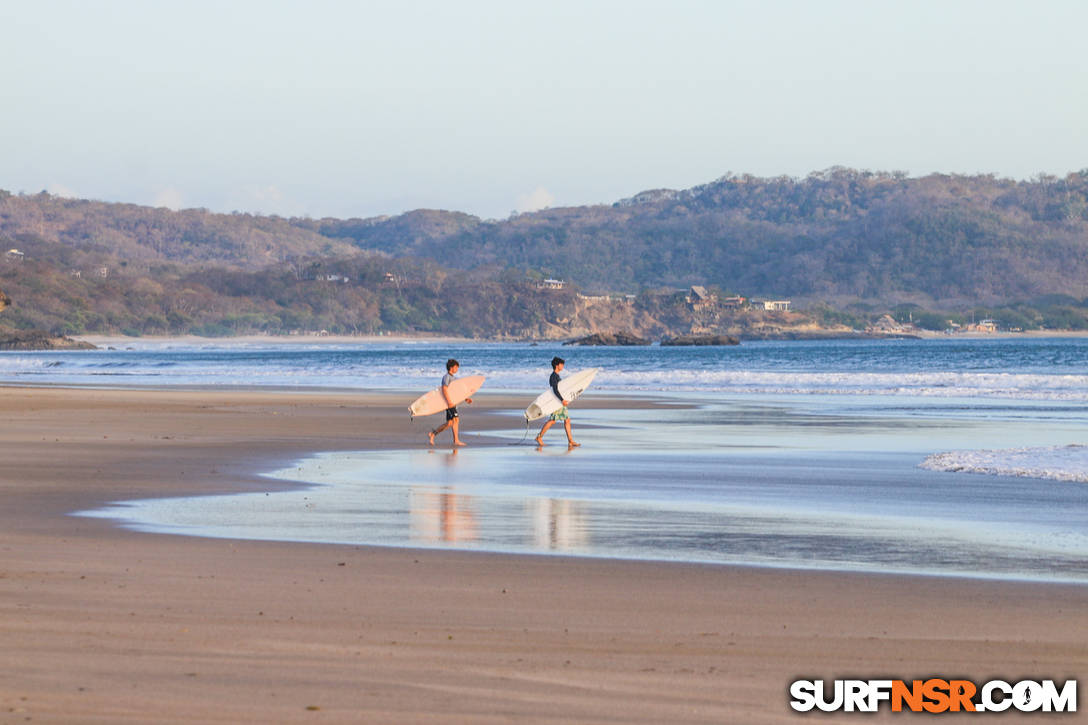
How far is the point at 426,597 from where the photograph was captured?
6582 millimetres

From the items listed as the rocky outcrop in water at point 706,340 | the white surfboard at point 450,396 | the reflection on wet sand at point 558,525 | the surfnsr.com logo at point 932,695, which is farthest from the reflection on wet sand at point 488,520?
the rocky outcrop in water at point 706,340

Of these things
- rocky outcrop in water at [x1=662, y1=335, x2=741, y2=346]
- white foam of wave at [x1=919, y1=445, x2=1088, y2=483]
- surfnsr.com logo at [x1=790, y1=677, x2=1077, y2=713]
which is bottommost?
rocky outcrop in water at [x1=662, y1=335, x2=741, y2=346]

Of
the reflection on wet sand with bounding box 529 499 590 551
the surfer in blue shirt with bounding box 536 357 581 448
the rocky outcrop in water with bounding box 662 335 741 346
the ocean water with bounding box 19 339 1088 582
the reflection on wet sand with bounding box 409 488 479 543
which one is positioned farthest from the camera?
the rocky outcrop in water with bounding box 662 335 741 346

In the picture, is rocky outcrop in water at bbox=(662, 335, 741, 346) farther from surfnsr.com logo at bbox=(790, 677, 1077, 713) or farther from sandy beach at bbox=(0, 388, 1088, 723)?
surfnsr.com logo at bbox=(790, 677, 1077, 713)

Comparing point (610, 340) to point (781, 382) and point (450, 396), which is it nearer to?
point (781, 382)

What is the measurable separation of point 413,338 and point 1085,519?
573 ft


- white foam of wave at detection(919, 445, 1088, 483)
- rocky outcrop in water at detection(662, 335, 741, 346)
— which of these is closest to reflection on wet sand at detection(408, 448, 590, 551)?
white foam of wave at detection(919, 445, 1088, 483)

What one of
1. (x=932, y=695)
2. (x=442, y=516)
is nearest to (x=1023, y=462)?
(x=442, y=516)

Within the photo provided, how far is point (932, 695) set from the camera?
4863mm

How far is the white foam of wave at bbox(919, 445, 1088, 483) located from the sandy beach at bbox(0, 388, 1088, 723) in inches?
253

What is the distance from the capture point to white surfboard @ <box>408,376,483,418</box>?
1848 centimetres

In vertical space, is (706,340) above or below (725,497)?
below

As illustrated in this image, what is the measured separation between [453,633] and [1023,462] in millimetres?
10031

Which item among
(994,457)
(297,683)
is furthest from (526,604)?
(994,457)
